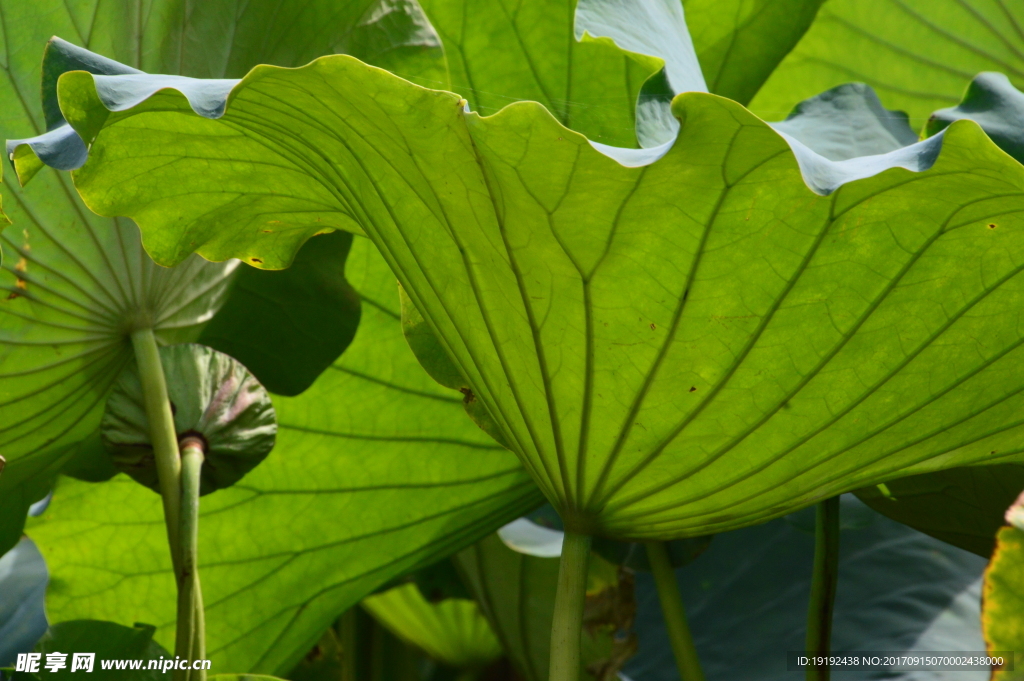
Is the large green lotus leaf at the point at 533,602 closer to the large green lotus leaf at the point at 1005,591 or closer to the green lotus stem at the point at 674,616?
the green lotus stem at the point at 674,616

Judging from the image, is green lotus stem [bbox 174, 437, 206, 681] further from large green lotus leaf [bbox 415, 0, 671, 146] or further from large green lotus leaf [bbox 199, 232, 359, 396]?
large green lotus leaf [bbox 415, 0, 671, 146]

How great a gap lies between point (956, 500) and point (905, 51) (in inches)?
28.0

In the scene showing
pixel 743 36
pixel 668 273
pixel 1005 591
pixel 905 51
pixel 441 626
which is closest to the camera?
pixel 1005 591

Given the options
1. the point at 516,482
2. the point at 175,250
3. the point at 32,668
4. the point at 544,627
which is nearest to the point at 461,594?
the point at 544,627

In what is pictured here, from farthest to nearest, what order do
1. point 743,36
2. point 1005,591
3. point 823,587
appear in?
1. point 743,36
2. point 823,587
3. point 1005,591

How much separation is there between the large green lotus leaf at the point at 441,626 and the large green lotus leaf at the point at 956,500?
761 millimetres

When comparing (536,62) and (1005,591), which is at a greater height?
(536,62)

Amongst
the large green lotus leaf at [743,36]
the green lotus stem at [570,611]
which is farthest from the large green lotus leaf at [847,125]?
the green lotus stem at [570,611]

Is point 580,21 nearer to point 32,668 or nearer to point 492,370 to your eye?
point 492,370

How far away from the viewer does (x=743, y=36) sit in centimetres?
89

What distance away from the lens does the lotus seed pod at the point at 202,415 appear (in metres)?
0.67

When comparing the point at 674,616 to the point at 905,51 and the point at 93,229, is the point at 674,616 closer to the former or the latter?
the point at 93,229

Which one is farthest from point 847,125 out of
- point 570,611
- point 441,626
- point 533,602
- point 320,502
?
point 441,626

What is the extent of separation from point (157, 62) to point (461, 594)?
0.82 m
